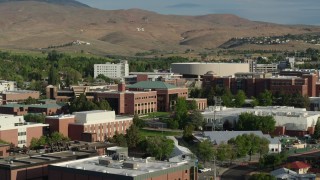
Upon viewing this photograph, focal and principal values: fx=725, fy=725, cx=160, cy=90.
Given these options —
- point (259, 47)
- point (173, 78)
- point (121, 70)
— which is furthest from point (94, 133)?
point (259, 47)

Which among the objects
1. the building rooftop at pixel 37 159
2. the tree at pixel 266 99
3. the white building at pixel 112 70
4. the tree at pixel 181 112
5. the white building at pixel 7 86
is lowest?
the building rooftop at pixel 37 159

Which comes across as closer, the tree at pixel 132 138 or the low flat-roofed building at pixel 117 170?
the low flat-roofed building at pixel 117 170

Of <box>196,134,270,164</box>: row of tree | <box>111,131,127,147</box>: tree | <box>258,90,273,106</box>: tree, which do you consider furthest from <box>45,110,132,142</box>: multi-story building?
<box>258,90,273,106</box>: tree

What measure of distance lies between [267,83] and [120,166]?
132 ft

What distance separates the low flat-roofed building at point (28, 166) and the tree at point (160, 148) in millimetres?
6964

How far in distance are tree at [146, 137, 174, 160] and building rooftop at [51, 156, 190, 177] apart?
26.5ft

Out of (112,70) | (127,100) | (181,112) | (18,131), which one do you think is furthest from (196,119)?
(112,70)

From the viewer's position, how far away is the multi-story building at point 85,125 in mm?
39062

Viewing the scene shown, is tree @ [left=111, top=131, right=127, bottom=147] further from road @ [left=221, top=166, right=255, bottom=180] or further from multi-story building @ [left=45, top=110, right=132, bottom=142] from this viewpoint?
road @ [left=221, top=166, right=255, bottom=180]

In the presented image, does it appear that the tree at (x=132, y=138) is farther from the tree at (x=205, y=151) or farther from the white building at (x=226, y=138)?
the tree at (x=205, y=151)

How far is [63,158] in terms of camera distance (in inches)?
1047

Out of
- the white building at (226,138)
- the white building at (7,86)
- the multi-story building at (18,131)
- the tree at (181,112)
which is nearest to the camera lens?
the multi-story building at (18,131)

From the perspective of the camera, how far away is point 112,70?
87.2 meters

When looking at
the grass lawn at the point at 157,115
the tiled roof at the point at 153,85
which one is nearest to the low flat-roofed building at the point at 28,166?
the grass lawn at the point at 157,115
